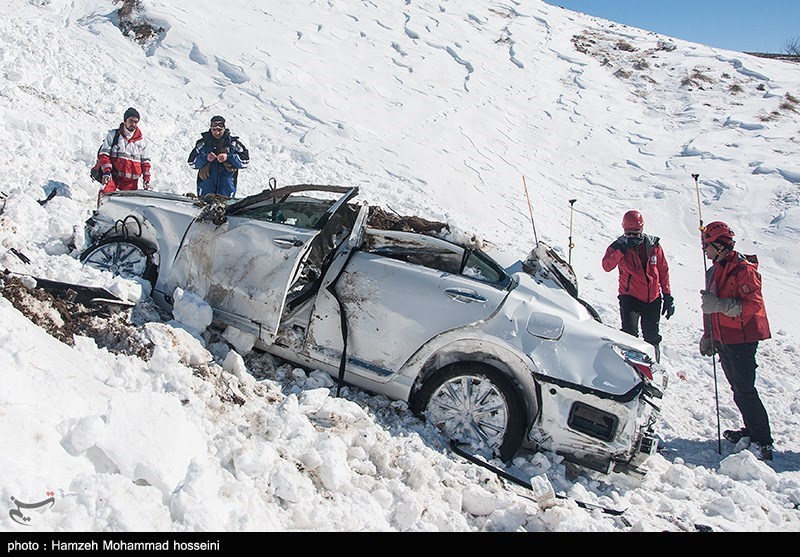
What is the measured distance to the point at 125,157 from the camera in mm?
7688

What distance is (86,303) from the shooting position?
446 cm

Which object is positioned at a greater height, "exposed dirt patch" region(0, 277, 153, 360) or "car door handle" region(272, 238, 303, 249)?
"car door handle" region(272, 238, 303, 249)

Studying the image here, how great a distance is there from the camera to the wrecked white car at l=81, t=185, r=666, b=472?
14.0 ft

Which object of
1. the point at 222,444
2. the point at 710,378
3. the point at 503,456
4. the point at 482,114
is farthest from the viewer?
the point at 482,114

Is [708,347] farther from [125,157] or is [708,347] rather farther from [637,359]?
[125,157]

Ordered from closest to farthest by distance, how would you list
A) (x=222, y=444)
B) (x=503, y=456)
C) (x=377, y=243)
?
1. (x=222, y=444)
2. (x=503, y=456)
3. (x=377, y=243)

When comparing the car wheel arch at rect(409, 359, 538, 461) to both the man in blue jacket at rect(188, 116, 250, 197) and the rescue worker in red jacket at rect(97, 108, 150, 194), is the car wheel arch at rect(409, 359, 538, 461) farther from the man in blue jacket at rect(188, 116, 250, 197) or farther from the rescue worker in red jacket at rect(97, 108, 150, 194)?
the rescue worker in red jacket at rect(97, 108, 150, 194)

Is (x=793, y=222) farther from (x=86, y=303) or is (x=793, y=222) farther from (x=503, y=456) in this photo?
(x=86, y=303)

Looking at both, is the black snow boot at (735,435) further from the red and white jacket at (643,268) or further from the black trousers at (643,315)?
the red and white jacket at (643,268)

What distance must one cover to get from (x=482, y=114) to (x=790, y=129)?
8.97m

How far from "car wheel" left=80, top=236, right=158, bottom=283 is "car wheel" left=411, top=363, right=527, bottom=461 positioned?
2.74 meters

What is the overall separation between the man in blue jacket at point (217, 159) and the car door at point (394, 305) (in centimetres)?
400

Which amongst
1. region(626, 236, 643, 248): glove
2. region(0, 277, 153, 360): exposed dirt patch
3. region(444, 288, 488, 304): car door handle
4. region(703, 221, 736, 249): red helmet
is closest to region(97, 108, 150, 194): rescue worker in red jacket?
region(0, 277, 153, 360): exposed dirt patch

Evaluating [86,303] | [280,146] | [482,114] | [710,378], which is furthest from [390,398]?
[482,114]
